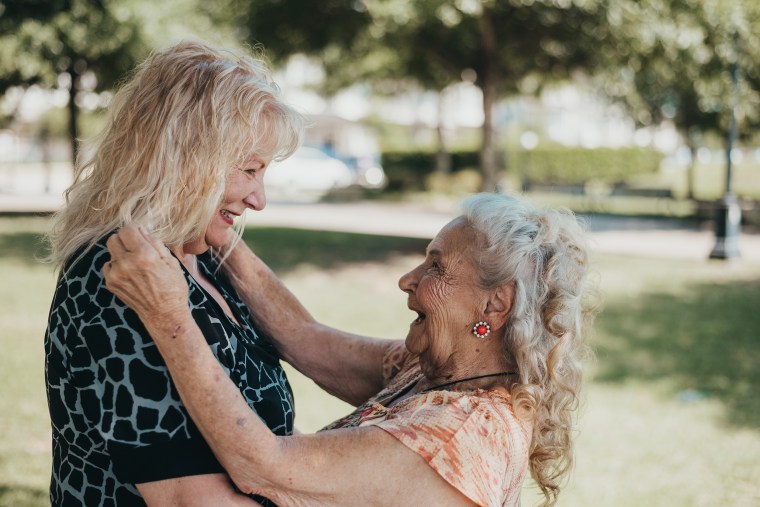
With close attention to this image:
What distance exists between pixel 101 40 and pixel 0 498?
15.9 meters

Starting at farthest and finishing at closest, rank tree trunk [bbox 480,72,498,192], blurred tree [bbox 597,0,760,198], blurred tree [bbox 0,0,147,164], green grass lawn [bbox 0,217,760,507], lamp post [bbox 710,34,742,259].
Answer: blurred tree [bbox 0,0,147,164], tree trunk [bbox 480,72,498,192], lamp post [bbox 710,34,742,259], blurred tree [bbox 597,0,760,198], green grass lawn [bbox 0,217,760,507]

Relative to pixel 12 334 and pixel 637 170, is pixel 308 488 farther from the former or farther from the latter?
pixel 637 170

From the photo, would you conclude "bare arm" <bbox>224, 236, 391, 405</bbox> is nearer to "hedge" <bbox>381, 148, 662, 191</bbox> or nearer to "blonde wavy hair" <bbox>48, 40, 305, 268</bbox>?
"blonde wavy hair" <bbox>48, 40, 305, 268</bbox>

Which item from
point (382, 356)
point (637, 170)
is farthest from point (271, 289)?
point (637, 170)

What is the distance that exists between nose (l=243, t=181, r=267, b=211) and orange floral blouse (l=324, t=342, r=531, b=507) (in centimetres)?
63

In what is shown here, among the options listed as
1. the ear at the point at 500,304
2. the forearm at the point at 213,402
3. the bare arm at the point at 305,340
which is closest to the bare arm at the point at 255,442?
the forearm at the point at 213,402

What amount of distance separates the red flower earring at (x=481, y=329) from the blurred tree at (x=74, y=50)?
14802 millimetres

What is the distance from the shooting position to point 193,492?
1.88m

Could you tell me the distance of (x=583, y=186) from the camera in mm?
24484

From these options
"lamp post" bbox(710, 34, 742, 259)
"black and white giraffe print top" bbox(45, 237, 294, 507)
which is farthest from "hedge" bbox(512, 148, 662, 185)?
"black and white giraffe print top" bbox(45, 237, 294, 507)

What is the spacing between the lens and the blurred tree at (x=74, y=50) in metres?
18.0

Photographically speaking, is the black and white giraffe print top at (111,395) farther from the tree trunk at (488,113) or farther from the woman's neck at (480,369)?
the tree trunk at (488,113)

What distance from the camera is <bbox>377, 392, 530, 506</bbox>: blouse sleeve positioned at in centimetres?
202

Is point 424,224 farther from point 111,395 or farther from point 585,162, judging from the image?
point 111,395
